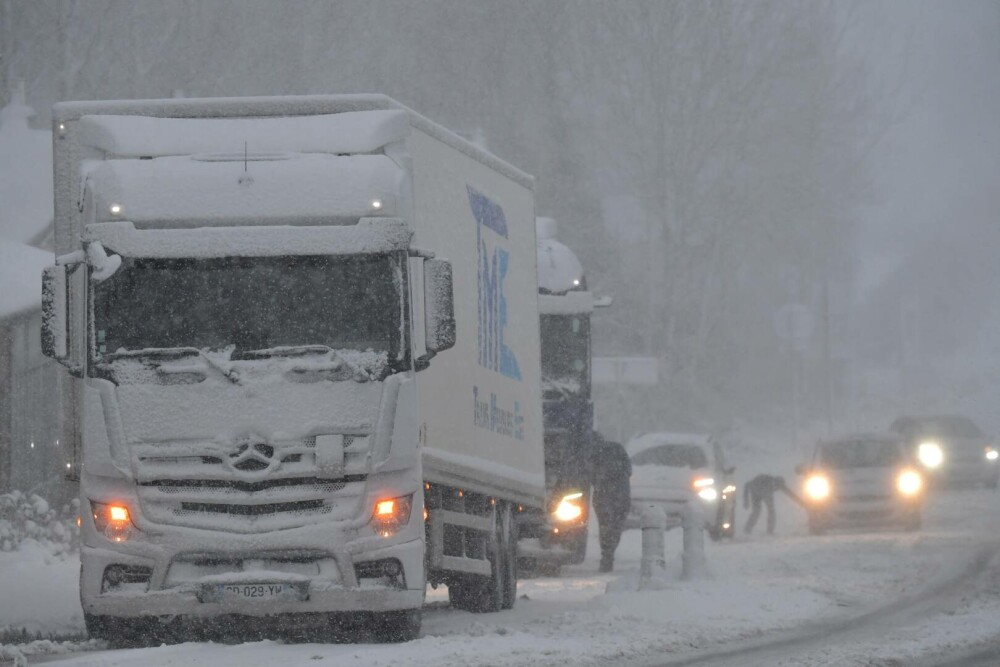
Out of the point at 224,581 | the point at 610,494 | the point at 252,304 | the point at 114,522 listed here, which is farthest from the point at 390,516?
the point at 610,494

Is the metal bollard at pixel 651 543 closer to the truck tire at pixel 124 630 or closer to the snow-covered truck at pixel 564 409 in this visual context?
the snow-covered truck at pixel 564 409

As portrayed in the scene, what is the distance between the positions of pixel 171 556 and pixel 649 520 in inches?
276

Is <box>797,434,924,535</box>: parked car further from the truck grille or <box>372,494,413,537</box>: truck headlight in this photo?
the truck grille

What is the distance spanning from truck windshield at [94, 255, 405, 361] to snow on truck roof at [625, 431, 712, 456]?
1767 cm

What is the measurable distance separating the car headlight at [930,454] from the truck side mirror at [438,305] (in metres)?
27.7

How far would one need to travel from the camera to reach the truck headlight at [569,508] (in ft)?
61.9

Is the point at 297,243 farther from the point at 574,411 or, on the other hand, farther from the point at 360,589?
the point at 574,411

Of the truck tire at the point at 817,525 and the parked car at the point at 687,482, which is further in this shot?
the parked car at the point at 687,482

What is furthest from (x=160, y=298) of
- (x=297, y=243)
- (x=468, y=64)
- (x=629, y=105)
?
(x=468, y=64)

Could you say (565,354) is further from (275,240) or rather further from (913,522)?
(275,240)

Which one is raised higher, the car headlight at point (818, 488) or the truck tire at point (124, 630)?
the truck tire at point (124, 630)

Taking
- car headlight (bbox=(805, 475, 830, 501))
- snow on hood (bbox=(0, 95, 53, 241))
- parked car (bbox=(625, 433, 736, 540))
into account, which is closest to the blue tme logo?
parked car (bbox=(625, 433, 736, 540))

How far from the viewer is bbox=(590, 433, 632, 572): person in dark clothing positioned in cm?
2133

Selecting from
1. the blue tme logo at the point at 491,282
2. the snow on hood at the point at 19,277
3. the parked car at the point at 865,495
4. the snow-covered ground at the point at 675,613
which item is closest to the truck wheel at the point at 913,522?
the parked car at the point at 865,495
